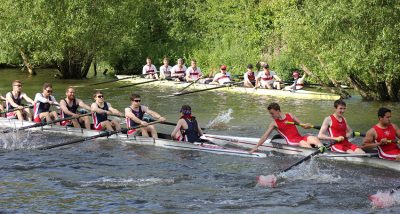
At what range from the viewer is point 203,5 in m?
43.9

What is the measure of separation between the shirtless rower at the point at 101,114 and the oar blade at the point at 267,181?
659 centimetres

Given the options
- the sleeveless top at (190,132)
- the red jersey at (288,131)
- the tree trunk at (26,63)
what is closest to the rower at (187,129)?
the sleeveless top at (190,132)

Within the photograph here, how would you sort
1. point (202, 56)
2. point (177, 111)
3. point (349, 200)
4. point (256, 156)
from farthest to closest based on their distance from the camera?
1. point (202, 56)
2. point (177, 111)
3. point (256, 156)
4. point (349, 200)

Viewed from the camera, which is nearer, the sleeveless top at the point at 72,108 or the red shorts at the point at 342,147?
the red shorts at the point at 342,147

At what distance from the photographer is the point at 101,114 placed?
19547 millimetres

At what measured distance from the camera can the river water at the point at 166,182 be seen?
1254 centimetres

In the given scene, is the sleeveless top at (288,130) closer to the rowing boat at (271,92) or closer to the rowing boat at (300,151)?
the rowing boat at (300,151)

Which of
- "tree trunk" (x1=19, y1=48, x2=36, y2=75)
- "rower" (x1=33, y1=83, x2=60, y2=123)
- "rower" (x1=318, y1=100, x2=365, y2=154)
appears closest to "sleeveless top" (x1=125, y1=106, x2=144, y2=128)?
"rower" (x1=33, y1=83, x2=60, y2=123)

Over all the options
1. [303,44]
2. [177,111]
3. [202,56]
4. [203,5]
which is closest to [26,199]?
[177,111]

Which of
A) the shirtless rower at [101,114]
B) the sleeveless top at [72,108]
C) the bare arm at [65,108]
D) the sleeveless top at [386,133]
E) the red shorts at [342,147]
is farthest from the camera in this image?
the sleeveless top at [72,108]

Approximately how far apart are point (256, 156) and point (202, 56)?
24.5m

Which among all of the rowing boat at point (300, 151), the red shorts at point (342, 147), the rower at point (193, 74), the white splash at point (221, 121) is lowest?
the rowing boat at point (300, 151)

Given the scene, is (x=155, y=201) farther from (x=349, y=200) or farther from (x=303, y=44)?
(x=303, y=44)

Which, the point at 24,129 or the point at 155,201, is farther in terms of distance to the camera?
the point at 24,129
